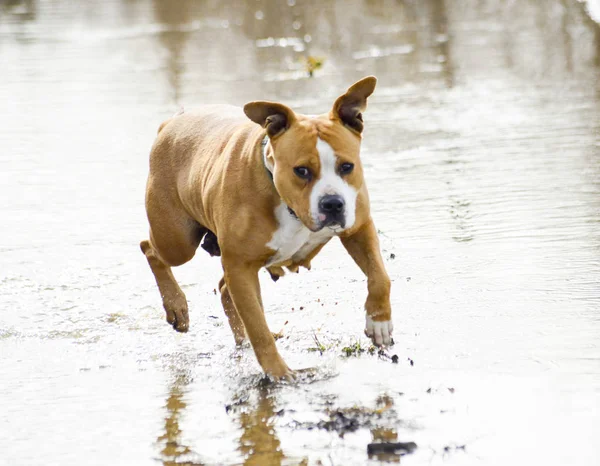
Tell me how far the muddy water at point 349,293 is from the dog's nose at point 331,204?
787 mm

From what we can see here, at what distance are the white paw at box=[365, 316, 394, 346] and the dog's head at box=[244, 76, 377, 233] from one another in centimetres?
53

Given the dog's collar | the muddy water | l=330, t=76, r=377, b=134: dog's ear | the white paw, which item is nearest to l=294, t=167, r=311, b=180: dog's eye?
the dog's collar

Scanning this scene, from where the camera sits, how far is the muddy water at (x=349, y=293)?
4723 millimetres

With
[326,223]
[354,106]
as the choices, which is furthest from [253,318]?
[354,106]

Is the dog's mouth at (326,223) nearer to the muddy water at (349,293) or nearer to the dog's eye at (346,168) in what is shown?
the dog's eye at (346,168)

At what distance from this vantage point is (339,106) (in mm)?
5281

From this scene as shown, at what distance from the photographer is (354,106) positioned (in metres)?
5.32

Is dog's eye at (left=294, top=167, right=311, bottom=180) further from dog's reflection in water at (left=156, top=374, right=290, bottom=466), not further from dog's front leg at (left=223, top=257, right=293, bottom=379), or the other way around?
dog's reflection in water at (left=156, top=374, right=290, bottom=466)

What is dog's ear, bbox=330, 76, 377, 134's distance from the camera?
208 inches

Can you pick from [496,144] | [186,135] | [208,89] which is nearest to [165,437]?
[186,135]

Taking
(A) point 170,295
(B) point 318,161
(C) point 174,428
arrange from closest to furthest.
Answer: (C) point 174,428 < (B) point 318,161 < (A) point 170,295

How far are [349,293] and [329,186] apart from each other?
1862 millimetres

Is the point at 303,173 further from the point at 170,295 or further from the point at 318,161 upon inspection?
the point at 170,295

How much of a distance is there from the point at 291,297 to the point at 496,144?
12.6 ft
